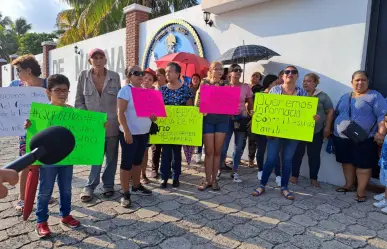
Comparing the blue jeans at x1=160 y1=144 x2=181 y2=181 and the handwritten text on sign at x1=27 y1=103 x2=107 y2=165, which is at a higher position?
the handwritten text on sign at x1=27 y1=103 x2=107 y2=165

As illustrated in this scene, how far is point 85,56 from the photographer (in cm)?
1070

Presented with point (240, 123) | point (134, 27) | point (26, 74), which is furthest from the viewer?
point (134, 27)

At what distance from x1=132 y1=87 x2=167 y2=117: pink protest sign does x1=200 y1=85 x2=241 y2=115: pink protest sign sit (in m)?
0.56

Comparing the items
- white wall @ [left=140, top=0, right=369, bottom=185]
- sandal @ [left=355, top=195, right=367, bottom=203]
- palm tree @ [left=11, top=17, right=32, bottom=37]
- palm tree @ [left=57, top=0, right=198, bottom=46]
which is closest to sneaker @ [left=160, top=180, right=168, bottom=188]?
white wall @ [left=140, top=0, right=369, bottom=185]

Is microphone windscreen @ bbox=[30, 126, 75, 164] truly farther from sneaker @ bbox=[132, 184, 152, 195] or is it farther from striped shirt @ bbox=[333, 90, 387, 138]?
striped shirt @ bbox=[333, 90, 387, 138]

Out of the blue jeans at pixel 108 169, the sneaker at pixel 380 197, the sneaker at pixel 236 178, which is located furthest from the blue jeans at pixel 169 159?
the sneaker at pixel 380 197

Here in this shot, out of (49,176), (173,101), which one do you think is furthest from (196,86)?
(49,176)

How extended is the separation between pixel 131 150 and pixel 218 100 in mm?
1335

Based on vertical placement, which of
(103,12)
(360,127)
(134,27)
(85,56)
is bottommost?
(360,127)

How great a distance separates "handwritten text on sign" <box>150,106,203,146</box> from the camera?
4.08 metres

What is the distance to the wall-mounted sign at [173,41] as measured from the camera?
6.79 metres

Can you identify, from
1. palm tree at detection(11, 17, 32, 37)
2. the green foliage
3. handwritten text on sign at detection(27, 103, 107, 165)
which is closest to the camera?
handwritten text on sign at detection(27, 103, 107, 165)

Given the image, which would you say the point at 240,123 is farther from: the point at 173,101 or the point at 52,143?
the point at 52,143

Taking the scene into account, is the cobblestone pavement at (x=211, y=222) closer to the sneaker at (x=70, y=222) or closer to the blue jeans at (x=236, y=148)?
the sneaker at (x=70, y=222)
